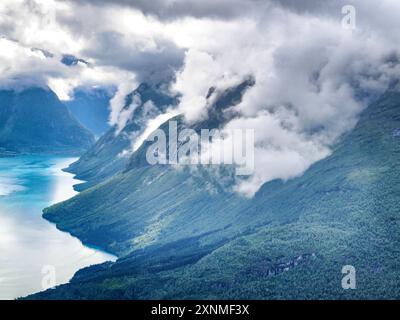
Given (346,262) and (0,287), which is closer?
(346,262)

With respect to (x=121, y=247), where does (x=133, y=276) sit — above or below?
below

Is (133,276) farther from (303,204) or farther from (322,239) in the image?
(303,204)

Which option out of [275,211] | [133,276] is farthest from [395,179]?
[133,276]
